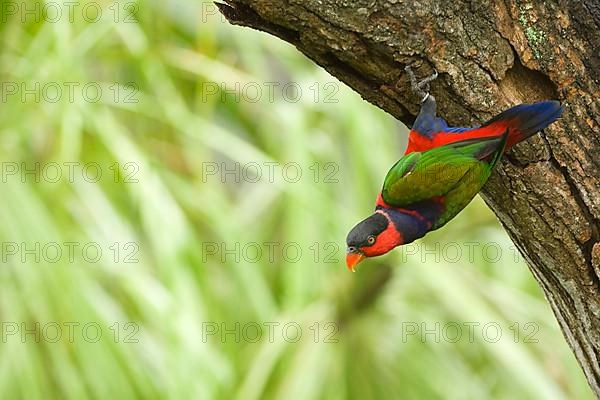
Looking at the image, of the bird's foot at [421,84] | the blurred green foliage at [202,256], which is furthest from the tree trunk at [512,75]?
the blurred green foliage at [202,256]

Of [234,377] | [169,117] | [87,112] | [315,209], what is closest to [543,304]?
[315,209]

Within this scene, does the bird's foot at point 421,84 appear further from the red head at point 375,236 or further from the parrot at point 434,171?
the red head at point 375,236

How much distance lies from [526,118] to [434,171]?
12cm

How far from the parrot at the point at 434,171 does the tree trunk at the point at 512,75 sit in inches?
0.5

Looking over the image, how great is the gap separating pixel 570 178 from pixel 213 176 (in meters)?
1.08

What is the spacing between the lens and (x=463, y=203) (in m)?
0.72

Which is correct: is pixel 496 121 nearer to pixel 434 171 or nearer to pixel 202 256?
pixel 434 171

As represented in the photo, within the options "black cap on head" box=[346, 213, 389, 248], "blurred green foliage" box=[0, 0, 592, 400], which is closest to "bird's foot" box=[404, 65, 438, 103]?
"black cap on head" box=[346, 213, 389, 248]

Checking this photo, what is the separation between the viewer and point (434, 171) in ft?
2.41

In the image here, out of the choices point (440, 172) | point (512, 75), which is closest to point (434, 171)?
point (440, 172)

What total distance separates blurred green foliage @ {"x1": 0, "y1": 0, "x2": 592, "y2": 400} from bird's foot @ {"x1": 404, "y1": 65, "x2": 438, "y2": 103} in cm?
82

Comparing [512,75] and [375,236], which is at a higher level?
[512,75]

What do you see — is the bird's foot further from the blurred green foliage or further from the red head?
the blurred green foliage

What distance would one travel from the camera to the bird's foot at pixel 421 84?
63 cm
